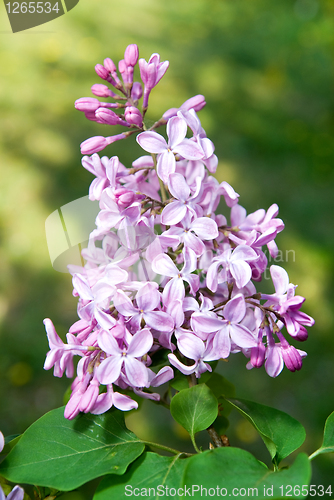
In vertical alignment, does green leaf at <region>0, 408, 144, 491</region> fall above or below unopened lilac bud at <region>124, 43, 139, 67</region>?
below

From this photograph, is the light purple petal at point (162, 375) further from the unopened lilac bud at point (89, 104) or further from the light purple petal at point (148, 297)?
the unopened lilac bud at point (89, 104)

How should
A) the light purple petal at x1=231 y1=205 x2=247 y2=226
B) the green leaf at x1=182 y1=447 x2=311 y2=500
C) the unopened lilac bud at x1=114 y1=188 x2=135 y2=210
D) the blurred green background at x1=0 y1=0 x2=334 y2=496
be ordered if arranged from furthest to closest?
1. the blurred green background at x1=0 y1=0 x2=334 y2=496
2. the light purple petal at x1=231 y1=205 x2=247 y2=226
3. the unopened lilac bud at x1=114 y1=188 x2=135 y2=210
4. the green leaf at x1=182 y1=447 x2=311 y2=500

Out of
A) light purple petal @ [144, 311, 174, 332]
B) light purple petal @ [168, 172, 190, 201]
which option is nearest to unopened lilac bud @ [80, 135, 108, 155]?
light purple petal @ [168, 172, 190, 201]

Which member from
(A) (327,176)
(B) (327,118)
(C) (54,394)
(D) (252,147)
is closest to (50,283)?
(C) (54,394)

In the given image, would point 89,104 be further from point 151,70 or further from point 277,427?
point 277,427

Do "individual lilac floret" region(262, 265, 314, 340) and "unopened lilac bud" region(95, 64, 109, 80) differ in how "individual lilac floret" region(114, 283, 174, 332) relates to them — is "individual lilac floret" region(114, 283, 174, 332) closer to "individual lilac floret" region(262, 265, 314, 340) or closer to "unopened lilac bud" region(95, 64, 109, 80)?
"individual lilac floret" region(262, 265, 314, 340)

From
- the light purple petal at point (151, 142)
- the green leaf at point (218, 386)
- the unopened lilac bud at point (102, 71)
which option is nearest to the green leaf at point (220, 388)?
the green leaf at point (218, 386)

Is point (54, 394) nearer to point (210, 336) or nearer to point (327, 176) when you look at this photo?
point (210, 336)
